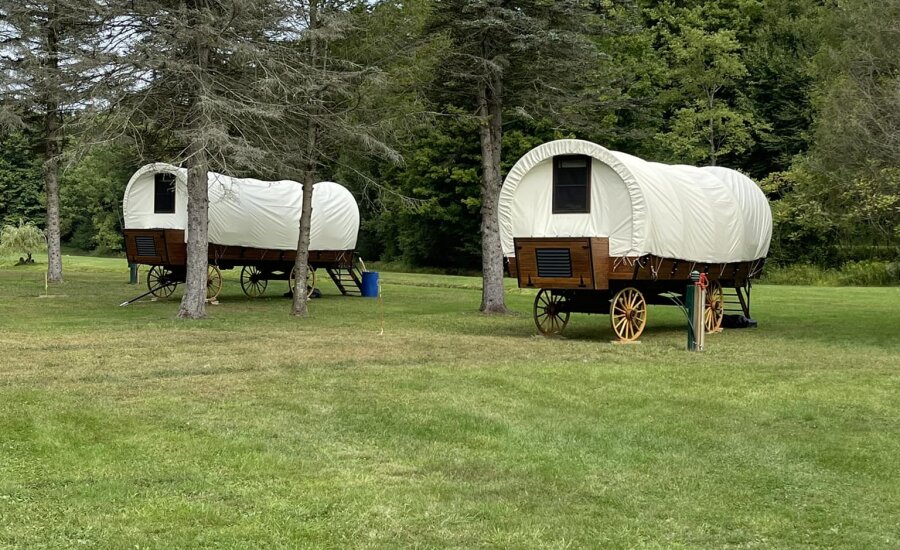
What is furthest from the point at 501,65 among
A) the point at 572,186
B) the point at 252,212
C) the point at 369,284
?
the point at 369,284

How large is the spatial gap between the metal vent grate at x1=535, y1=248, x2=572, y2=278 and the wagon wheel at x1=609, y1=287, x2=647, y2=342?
1023 millimetres

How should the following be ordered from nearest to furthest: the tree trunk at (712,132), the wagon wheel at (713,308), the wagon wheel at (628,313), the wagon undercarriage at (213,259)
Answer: the wagon wheel at (628,313)
the wagon wheel at (713,308)
the wagon undercarriage at (213,259)
the tree trunk at (712,132)

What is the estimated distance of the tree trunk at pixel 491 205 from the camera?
2178 cm

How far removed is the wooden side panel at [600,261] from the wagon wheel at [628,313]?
517mm

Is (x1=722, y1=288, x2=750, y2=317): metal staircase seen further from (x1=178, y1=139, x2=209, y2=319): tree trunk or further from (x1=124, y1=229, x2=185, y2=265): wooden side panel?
(x1=124, y1=229, x2=185, y2=265): wooden side panel

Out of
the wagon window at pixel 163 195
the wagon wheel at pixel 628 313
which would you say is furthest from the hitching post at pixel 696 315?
the wagon window at pixel 163 195

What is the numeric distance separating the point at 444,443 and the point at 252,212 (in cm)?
1848

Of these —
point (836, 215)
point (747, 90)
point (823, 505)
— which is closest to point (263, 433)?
point (823, 505)

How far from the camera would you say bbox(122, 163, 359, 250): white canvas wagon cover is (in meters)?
23.9

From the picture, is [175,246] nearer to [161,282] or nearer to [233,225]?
[233,225]

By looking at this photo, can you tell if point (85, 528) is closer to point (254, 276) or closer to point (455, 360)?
point (455, 360)

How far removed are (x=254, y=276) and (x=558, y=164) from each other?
14724 millimetres

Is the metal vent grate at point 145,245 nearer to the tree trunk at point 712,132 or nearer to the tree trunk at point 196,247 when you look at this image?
the tree trunk at point 196,247

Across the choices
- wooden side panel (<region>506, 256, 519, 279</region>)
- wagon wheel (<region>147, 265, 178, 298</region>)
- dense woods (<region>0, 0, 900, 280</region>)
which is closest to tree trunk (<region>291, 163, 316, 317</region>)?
dense woods (<region>0, 0, 900, 280</region>)
